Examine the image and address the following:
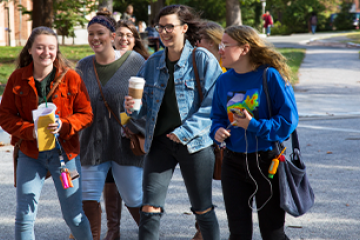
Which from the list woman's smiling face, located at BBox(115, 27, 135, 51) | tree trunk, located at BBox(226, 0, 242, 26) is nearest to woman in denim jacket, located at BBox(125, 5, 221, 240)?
woman's smiling face, located at BBox(115, 27, 135, 51)

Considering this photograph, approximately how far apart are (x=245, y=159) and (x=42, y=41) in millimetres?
1697

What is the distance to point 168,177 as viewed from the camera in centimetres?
358

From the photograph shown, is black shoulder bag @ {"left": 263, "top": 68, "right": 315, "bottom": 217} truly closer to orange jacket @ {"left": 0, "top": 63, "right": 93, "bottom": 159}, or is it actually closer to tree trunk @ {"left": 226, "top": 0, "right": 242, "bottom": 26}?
orange jacket @ {"left": 0, "top": 63, "right": 93, "bottom": 159}

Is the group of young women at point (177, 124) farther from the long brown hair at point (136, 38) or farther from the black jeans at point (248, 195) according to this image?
the long brown hair at point (136, 38)

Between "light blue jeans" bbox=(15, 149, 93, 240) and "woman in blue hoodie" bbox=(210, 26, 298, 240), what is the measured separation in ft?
3.60

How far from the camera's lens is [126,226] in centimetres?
473

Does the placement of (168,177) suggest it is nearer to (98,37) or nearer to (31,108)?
(31,108)

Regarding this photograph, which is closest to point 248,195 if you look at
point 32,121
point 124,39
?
point 32,121

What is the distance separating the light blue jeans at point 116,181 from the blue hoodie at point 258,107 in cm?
104

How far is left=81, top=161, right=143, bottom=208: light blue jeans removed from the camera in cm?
393

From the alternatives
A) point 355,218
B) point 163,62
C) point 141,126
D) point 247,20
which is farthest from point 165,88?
point 247,20

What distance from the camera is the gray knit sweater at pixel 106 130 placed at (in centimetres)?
397

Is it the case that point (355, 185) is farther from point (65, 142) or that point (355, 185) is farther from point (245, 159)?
point (65, 142)

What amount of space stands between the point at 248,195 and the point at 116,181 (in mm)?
1298
